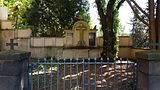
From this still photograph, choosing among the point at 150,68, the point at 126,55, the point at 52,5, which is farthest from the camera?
the point at 52,5

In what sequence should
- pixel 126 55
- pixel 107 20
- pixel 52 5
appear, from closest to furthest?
pixel 107 20
pixel 126 55
pixel 52 5

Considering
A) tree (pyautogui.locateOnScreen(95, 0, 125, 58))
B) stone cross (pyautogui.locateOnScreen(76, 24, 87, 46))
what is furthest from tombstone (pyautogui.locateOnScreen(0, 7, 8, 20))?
tree (pyautogui.locateOnScreen(95, 0, 125, 58))

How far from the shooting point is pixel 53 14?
1711 cm

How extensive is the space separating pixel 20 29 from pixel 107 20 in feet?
15.1

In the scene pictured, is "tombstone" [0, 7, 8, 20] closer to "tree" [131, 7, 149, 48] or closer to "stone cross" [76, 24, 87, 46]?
"stone cross" [76, 24, 87, 46]

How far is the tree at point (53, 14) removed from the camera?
1653 cm

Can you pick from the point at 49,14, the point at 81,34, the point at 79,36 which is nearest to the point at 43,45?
the point at 79,36

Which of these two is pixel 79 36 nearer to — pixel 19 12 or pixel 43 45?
pixel 43 45

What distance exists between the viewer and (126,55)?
15070 millimetres

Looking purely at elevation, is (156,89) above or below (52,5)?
below

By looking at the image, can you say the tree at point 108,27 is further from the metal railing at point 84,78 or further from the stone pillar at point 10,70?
the stone pillar at point 10,70

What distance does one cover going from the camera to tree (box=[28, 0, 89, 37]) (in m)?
16.5

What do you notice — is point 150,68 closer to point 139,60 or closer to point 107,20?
point 139,60

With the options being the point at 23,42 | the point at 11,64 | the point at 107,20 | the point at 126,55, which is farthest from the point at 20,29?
the point at 11,64
